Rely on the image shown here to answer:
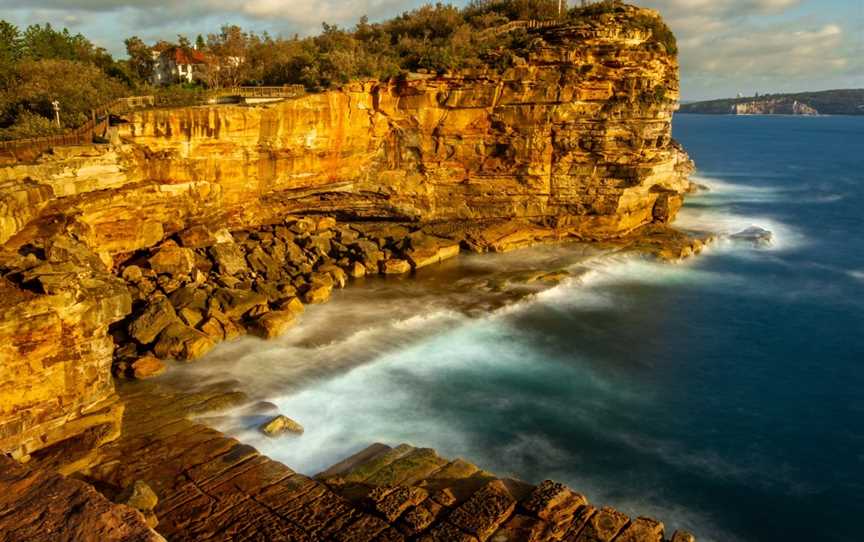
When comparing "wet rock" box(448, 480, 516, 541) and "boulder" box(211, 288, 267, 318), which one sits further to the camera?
"boulder" box(211, 288, 267, 318)

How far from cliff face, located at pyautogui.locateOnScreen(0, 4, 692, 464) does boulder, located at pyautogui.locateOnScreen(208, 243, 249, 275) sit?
5.91 feet

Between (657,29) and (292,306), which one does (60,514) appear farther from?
(657,29)

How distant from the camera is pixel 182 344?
18.4 m

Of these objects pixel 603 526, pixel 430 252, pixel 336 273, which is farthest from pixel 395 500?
pixel 430 252

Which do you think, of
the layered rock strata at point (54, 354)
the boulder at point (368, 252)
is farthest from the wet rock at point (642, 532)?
the boulder at point (368, 252)

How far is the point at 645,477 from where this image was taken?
555 inches

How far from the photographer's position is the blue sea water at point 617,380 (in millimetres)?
13977

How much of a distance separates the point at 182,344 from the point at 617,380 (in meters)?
13.2

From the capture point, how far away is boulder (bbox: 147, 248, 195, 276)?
73.5 ft

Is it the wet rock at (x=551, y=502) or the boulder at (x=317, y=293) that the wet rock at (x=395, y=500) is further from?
the boulder at (x=317, y=293)

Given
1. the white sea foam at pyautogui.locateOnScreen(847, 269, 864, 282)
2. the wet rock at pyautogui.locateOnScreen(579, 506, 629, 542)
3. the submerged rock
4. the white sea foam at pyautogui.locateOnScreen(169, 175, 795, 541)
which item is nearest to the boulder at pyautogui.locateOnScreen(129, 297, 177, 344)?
the white sea foam at pyautogui.locateOnScreen(169, 175, 795, 541)

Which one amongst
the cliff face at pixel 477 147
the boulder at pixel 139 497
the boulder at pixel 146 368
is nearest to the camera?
the boulder at pixel 139 497

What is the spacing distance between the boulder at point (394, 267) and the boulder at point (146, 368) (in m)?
11.1

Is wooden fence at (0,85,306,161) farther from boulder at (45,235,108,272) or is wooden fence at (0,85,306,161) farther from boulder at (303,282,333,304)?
boulder at (303,282,333,304)
